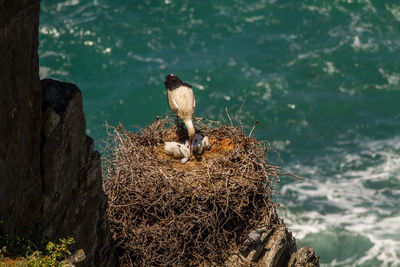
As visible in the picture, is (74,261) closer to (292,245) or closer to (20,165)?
(20,165)

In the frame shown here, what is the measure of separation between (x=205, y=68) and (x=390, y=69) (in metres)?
8.72

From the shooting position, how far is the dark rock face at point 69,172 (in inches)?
260

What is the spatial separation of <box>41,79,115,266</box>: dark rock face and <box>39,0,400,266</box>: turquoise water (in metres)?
12.0

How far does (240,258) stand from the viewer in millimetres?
9164

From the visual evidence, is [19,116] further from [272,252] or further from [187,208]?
[272,252]

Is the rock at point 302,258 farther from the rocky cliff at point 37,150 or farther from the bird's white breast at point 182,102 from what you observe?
the rocky cliff at point 37,150

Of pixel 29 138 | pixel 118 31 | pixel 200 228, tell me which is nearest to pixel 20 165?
pixel 29 138

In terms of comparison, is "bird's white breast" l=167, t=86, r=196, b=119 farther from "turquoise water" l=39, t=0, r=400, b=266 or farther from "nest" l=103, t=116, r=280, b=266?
"turquoise water" l=39, t=0, r=400, b=266

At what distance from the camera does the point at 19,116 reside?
599 cm

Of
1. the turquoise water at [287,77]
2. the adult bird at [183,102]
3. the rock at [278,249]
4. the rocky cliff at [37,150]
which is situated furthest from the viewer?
the turquoise water at [287,77]

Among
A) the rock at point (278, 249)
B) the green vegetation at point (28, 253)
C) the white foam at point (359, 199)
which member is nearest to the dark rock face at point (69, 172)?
the green vegetation at point (28, 253)

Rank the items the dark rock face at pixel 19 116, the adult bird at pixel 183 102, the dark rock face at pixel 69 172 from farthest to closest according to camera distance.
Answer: the adult bird at pixel 183 102
the dark rock face at pixel 69 172
the dark rock face at pixel 19 116

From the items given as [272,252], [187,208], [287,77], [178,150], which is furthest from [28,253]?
[287,77]

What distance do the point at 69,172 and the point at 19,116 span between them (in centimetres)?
129
